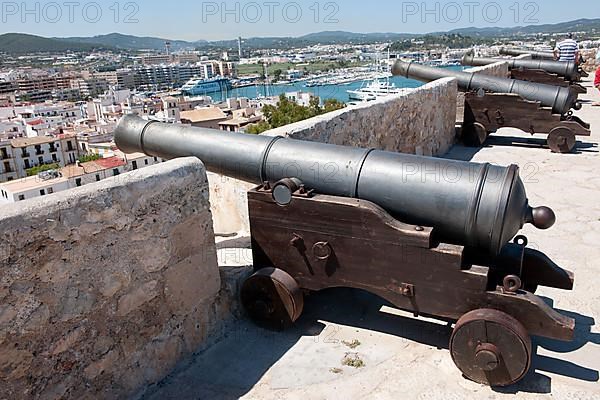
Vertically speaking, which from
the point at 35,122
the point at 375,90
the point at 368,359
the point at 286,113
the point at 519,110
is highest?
the point at 519,110

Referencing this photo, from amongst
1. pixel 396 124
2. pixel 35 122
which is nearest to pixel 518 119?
pixel 396 124

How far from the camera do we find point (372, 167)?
248 cm

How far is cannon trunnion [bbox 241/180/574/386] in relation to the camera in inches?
84.9

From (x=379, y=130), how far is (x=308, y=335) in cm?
265

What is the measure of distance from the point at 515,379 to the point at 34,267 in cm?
196

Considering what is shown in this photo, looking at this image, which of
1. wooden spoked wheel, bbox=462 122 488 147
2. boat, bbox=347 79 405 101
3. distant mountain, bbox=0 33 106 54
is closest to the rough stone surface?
wooden spoked wheel, bbox=462 122 488 147

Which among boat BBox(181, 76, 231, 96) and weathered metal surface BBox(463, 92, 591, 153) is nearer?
weathered metal surface BBox(463, 92, 591, 153)

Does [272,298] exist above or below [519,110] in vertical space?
below

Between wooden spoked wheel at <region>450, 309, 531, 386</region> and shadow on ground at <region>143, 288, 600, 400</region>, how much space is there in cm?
10

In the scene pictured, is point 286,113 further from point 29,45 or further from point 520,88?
point 29,45

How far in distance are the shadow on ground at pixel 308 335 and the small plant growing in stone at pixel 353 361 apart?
Answer: 192 mm

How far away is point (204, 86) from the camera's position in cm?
9056

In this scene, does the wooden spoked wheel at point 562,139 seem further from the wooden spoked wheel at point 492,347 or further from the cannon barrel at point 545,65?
the wooden spoked wheel at point 492,347

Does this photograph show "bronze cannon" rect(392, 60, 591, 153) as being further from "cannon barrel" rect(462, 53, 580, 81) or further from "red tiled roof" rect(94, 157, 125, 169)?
"red tiled roof" rect(94, 157, 125, 169)
